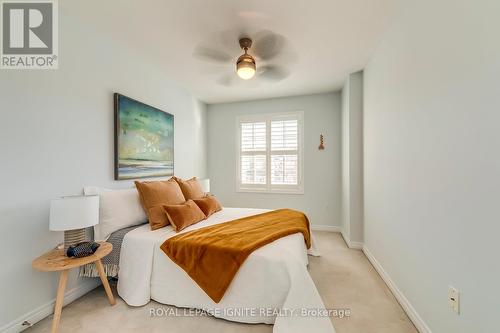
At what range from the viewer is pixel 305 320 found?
1.53m

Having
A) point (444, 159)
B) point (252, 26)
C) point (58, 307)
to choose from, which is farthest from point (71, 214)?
point (444, 159)

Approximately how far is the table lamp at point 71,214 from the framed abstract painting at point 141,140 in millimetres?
818

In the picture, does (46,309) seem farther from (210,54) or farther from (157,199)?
(210,54)

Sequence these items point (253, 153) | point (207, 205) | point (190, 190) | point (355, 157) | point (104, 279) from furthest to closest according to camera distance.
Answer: point (253, 153), point (355, 157), point (190, 190), point (207, 205), point (104, 279)

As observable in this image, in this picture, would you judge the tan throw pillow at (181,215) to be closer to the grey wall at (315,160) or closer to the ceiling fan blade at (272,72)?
the ceiling fan blade at (272,72)

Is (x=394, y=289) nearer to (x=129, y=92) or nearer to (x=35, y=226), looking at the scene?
(x=35, y=226)

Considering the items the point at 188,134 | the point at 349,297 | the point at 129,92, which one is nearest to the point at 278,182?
the point at 188,134

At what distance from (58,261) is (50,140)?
1.00 m

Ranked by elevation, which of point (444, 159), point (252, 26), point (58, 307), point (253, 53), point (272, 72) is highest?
point (252, 26)

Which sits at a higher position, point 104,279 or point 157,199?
point 157,199

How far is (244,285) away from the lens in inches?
68.3

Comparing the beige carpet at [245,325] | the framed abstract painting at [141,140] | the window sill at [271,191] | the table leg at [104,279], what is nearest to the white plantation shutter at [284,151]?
the window sill at [271,191]

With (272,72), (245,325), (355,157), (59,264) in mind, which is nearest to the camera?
(59,264)

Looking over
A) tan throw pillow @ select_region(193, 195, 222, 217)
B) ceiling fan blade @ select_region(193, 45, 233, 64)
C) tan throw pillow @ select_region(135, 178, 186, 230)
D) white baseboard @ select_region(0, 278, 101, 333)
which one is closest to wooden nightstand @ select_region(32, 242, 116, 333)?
white baseboard @ select_region(0, 278, 101, 333)
